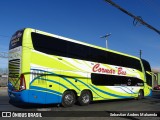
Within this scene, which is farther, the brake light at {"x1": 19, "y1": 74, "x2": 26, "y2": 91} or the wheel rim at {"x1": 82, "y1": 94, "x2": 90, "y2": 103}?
the wheel rim at {"x1": 82, "y1": 94, "x2": 90, "y2": 103}

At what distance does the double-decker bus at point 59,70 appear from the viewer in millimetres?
13698

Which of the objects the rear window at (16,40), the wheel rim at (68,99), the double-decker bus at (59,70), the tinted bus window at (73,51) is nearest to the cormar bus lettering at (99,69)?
the double-decker bus at (59,70)

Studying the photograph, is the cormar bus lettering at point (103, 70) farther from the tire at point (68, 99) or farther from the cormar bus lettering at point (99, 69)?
the tire at point (68, 99)

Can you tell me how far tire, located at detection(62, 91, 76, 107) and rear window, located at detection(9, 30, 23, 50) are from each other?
147 inches

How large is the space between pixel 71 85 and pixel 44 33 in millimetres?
3402

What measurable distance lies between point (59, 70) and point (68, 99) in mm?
1794

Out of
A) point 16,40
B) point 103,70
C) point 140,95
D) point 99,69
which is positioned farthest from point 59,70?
point 140,95

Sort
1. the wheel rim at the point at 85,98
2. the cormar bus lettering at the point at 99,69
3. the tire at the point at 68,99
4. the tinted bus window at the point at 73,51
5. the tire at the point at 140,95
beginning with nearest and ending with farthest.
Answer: the tinted bus window at the point at 73,51 < the tire at the point at 68,99 < the wheel rim at the point at 85,98 < the cormar bus lettering at the point at 99,69 < the tire at the point at 140,95

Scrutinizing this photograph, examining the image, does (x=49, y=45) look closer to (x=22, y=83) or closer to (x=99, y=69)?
(x=22, y=83)

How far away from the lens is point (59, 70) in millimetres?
15141

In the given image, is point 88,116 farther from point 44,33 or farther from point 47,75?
point 44,33

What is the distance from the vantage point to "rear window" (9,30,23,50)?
14.1m

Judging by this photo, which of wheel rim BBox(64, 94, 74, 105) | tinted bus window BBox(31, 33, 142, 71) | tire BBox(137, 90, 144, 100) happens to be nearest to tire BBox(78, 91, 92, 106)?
wheel rim BBox(64, 94, 74, 105)

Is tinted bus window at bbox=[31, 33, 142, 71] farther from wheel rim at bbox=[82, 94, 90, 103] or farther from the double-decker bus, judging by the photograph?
wheel rim at bbox=[82, 94, 90, 103]
